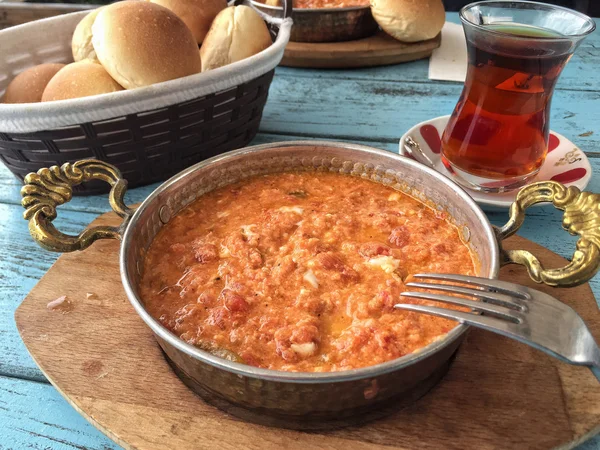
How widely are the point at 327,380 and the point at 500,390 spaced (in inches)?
16.1

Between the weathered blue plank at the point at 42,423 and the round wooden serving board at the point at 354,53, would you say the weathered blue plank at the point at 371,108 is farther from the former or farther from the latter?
the weathered blue plank at the point at 42,423

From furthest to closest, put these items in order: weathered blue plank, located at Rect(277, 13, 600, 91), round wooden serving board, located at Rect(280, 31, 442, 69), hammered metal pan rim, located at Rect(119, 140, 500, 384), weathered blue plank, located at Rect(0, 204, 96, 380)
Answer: round wooden serving board, located at Rect(280, 31, 442, 69) < weathered blue plank, located at Rect(277, 13, 600, 91) < weathered blue plank, located at Rect(0, 204, 96, 380) < hammered metal pan rim, located at Rect(119, 140, 500, 384)

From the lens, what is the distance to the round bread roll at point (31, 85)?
1619 millimetres

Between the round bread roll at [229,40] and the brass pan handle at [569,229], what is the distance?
1.03m

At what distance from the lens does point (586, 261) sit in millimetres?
900

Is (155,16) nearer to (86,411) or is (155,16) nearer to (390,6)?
(86,411)

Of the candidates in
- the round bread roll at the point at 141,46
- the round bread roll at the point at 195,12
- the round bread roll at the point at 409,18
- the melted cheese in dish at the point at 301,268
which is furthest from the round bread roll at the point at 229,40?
the round bread roll at the point at 409,18

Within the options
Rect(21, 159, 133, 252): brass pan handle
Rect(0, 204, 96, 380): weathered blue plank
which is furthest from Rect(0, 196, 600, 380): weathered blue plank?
Rect(21, 159, 133, 252): brass pan handle

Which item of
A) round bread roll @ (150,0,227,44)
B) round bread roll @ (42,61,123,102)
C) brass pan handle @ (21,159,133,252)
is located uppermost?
round bread roll @ (150,0,227,44)

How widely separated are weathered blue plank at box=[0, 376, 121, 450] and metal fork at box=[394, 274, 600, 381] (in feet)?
2.24

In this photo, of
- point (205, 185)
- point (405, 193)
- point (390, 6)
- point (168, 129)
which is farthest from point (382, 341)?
point (390, 6)

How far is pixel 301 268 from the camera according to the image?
117 cm

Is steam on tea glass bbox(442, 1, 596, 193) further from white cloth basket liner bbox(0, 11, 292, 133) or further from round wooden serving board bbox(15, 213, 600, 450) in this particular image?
white cloth basket liner bbox(0, 11, 292, 133)

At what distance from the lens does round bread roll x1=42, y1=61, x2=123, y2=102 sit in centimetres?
147
